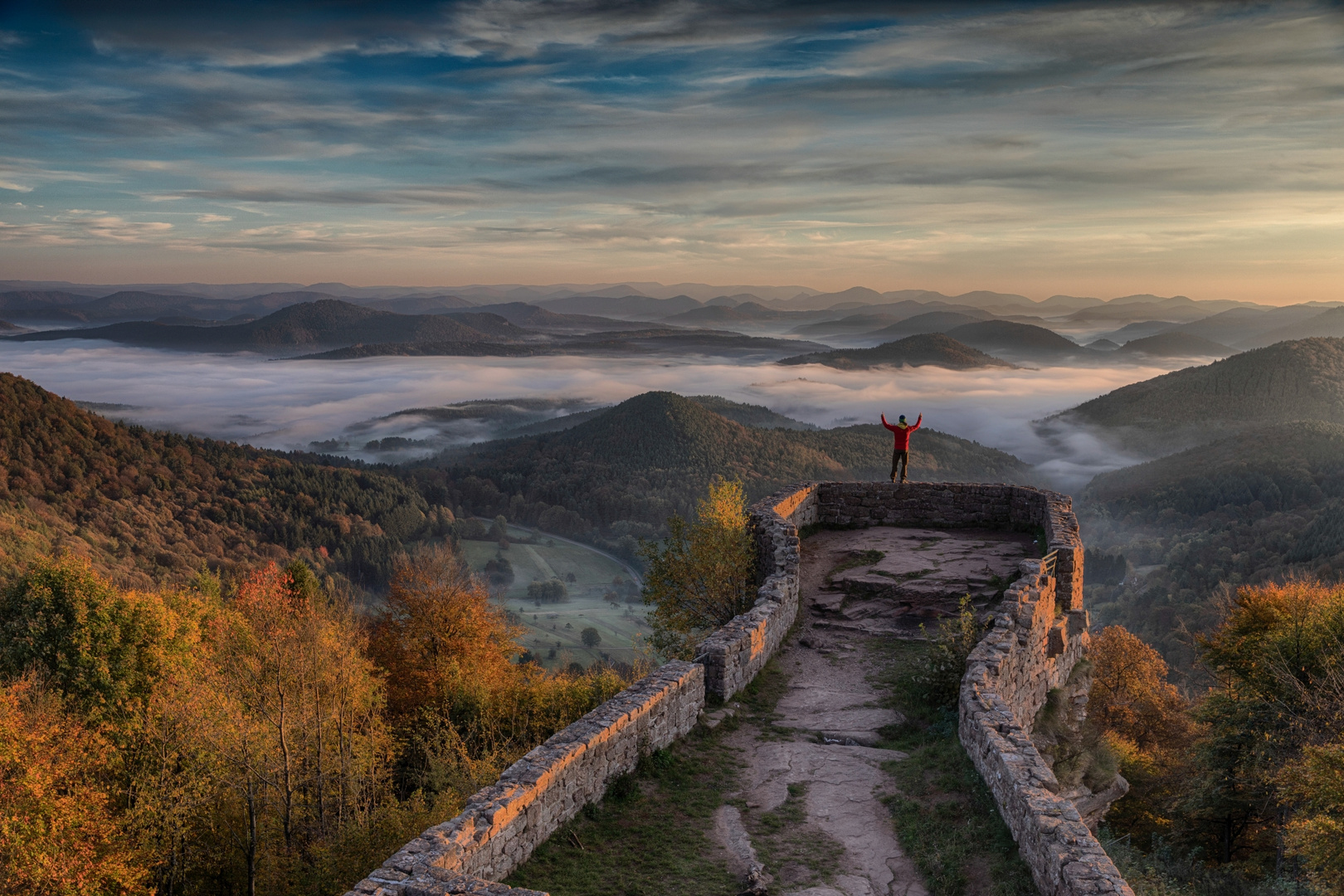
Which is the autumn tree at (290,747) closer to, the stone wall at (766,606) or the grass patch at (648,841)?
the stone wall at (766,606)

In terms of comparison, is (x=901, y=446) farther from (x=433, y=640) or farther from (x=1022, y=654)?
(x=433, y=640)

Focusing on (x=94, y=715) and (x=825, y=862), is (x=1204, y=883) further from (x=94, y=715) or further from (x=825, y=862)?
(x=94, y=715)

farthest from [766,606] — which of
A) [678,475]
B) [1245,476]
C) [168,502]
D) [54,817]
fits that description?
[678,475]

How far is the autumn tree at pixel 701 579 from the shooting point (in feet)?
68.5

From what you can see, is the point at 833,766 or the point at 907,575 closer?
the point at 833,766

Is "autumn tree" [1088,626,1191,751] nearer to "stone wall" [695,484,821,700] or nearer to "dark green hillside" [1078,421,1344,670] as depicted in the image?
"dark green hillside" [1078,421,1344,670]

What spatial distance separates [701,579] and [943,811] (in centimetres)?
1079

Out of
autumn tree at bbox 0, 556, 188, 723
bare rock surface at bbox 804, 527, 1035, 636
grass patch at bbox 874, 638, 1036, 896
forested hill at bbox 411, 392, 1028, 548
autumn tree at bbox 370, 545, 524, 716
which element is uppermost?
bare rock surface at bbox 804, 527, 1035, 636

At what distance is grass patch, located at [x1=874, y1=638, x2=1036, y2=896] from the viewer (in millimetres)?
9461

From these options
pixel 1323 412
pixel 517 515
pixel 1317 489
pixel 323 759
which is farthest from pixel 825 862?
pixel 1323 412

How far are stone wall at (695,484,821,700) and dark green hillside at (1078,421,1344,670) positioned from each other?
182ft

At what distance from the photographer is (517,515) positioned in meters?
195

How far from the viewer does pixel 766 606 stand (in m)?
17.0

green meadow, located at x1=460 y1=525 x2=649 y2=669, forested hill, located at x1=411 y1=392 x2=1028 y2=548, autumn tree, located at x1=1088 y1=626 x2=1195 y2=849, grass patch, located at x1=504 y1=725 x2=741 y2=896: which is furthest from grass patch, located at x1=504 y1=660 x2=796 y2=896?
forested hill, located at x1=411 y1=392 x2=1028 y2=548
